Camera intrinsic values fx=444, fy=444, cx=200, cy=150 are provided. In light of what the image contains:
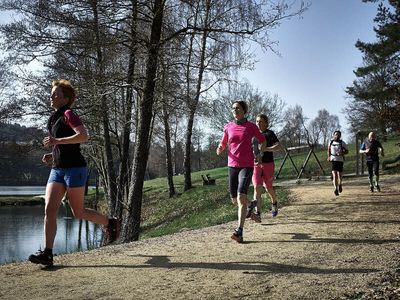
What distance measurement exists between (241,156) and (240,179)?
36 centimetres

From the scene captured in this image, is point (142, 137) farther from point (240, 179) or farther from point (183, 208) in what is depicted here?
point (183, 208)

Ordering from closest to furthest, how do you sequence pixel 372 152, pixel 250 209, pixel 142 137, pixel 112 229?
pixel 112 229 → pixel 250 209 → pixel 142 137 → pixel 372 152

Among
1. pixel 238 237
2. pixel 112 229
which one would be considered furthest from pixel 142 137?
pixel 112 229

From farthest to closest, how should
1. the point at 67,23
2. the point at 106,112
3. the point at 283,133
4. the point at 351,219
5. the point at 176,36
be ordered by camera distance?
1. the point at 283,133
2. the point at 106,112
3. the point at 176,36
4. the point at 67,23
5. the point at 351,219

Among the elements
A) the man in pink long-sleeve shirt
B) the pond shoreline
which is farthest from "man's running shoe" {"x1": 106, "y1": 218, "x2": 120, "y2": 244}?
the pond shoreline

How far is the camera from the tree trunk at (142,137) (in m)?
10.1

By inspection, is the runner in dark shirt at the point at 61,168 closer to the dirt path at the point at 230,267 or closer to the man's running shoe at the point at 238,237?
the dirt path at the point at 230,267

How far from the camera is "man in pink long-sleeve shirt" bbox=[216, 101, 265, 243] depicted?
6777mm

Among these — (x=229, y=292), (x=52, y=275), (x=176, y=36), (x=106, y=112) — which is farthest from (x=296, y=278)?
(x=106, y=112)

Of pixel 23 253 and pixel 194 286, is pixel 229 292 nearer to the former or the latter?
pixel 194 286

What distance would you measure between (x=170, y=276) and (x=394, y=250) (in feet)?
10.6

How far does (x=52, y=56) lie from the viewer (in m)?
11.2

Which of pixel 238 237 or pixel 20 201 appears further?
pixel 20 201

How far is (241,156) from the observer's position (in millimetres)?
6855
